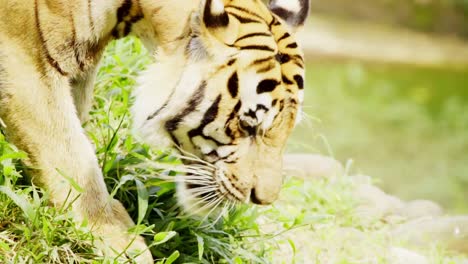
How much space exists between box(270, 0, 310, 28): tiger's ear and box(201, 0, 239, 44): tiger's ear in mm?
366

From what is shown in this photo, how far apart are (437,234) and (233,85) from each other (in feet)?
6.78

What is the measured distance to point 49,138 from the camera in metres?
3.19

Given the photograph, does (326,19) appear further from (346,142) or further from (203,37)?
(203,37)

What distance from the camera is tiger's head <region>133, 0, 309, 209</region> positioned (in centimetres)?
305

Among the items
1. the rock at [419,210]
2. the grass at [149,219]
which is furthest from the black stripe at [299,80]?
the rock at [419,210]

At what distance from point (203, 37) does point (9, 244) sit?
0.98 metres

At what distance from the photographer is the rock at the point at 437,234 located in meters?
4.62

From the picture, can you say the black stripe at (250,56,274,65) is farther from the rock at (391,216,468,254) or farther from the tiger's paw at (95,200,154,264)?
the rock at (391,216,468,254)

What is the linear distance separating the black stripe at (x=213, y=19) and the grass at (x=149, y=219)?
64 cm

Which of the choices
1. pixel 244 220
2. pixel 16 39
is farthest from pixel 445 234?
pixel 16 39

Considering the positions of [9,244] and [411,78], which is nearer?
[9,244]

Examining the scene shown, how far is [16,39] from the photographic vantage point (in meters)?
3.21

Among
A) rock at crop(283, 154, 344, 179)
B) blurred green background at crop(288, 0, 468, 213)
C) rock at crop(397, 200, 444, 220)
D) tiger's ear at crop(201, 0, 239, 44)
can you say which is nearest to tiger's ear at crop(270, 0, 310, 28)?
tiger's ear at crop(201, 0, 239, 44)

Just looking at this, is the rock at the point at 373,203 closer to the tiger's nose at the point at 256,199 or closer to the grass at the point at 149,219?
the grass at the point at 149,219
